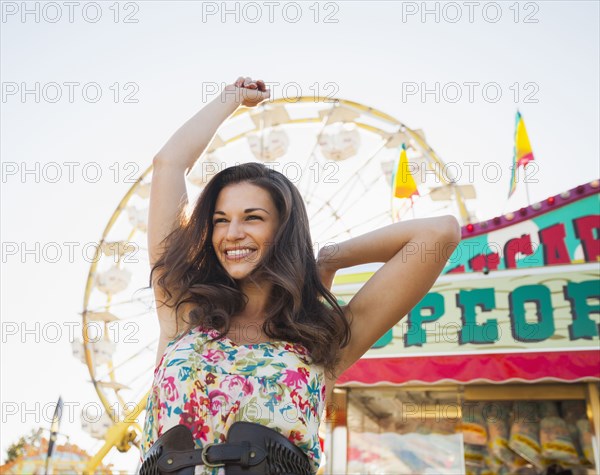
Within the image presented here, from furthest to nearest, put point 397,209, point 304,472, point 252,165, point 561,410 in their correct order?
point 397,209
point 561,410
point 252,165
point 304,472

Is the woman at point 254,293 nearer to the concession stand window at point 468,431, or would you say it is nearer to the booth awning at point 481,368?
the booth awning at point 481,368

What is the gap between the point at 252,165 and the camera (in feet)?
5.72

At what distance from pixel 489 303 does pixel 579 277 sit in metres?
0.71

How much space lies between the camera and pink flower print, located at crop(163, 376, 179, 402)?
1329 mm

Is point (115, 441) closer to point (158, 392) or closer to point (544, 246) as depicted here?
point (544, 246)

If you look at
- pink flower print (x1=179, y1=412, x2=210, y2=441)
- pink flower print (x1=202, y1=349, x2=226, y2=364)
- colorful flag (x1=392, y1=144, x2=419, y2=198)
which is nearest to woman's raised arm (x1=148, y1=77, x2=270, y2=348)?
pink flower print (x1=202, y1=349, x2=226, y2=364)

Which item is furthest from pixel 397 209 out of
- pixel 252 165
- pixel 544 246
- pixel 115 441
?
pixel 252 165

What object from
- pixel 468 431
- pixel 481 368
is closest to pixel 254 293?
pixel 481 368

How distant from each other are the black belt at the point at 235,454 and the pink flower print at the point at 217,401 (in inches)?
2.5

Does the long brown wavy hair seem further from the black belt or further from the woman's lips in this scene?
the black belt

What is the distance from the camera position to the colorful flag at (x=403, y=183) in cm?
843

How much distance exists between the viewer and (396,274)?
160 cm

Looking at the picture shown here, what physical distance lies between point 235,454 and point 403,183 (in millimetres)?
7541

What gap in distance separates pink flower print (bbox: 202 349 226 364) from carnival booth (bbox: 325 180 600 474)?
12.8 ft
